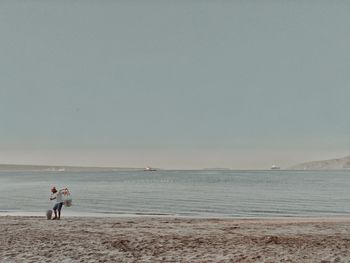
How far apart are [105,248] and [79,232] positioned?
15.9 ft

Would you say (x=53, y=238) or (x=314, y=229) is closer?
(x=53, y=238)

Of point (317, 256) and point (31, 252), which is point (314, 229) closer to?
point (317, 256)

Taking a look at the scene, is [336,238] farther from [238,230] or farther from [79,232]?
[79,232]

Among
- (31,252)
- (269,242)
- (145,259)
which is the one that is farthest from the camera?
(269,242)

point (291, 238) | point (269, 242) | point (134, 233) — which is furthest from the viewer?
point (134, 233)

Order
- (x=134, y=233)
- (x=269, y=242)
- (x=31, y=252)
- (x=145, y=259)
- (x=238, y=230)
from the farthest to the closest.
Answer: (x=238, y=230) → (x=134, y=233) → (x=269, y=242) → (x=31, y=252) → (x=145, y=259)

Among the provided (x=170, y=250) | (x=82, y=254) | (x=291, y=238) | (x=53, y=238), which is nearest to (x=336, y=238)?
(x=291, y=238)

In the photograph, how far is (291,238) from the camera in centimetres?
1866

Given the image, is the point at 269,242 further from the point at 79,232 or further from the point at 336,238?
the point at 79,232

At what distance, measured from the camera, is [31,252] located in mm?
15773

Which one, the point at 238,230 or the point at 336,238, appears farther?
the point at 238,230

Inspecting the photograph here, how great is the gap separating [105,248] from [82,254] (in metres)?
1.14

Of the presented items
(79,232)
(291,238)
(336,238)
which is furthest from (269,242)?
(79,232)

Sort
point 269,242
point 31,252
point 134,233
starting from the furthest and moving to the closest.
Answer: point 134,233 < point 269,242 < point 31,252
